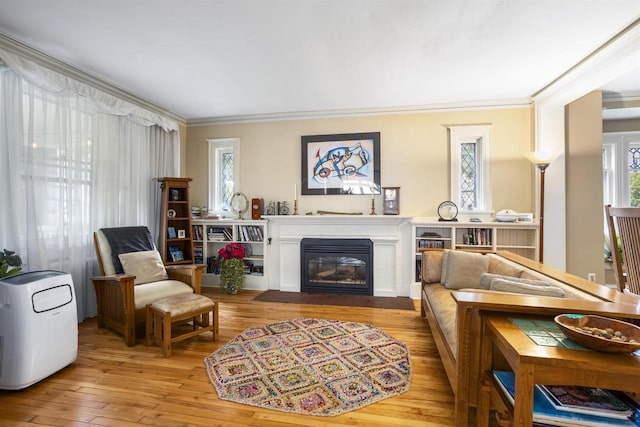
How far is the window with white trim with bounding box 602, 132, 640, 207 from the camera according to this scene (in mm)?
4199

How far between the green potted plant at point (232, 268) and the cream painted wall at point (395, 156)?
94 cm

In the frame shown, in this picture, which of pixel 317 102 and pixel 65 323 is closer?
pixel 65 323

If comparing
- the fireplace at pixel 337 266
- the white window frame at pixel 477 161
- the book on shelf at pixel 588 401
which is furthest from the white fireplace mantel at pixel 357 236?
the book on shelf at pixel 588 401

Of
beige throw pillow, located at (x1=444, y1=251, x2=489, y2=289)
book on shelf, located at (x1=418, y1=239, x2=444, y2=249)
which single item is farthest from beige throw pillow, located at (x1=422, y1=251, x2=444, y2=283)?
book on shelf, located at (x1=418, y1=239, x2=444, y2=249)

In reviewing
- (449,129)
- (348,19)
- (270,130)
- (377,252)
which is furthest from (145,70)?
(449,129)

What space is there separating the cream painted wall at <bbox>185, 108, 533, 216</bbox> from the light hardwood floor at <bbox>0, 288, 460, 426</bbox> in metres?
2.12

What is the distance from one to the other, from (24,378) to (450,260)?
3.40 meters

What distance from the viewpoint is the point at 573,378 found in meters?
1.00

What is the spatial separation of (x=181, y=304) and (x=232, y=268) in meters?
1.63

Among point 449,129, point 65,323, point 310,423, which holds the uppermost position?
point 449,129

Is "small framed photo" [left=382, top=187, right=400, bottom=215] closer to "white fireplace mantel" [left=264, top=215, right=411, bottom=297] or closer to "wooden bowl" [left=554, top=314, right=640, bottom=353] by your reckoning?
"white fireplace mantel" [left=264, top=215, right=411, bottom=297]

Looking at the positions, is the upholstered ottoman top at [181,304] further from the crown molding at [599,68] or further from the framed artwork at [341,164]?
the crown molding at [599,68]

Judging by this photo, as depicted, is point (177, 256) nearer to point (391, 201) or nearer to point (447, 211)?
point (391, 201)

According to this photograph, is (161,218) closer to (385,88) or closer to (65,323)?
(65,323)
